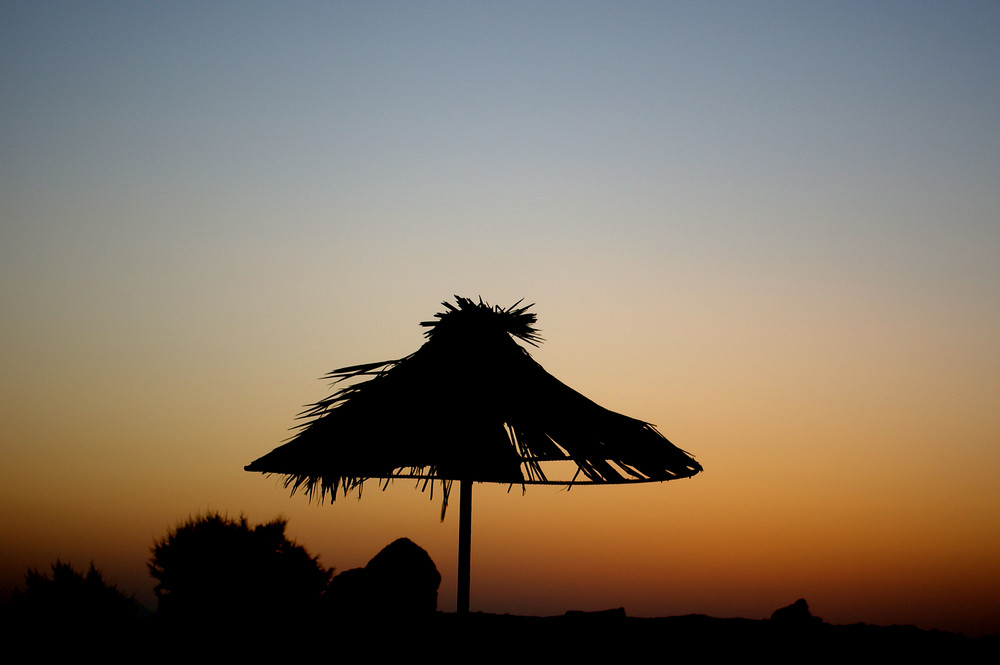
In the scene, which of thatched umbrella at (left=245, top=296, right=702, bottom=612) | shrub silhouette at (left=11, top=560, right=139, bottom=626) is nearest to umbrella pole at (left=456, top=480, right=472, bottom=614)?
thatched umbrella at (left=245, top=296, right=702, bottom=612)

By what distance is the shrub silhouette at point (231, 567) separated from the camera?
11.5m

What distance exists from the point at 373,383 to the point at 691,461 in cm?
291

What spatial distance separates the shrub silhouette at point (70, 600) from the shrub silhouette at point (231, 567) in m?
2.03

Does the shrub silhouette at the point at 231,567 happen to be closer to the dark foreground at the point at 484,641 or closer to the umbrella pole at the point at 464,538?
the dark foreground at the point at 484,641

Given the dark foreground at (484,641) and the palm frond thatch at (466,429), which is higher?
the palm frond thatch at (466,429)

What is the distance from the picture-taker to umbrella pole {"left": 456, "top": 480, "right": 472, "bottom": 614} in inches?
316

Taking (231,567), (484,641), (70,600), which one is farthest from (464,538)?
(231,567)

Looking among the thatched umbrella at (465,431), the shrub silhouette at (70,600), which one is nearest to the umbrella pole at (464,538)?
the thatched umbrella at (465,431)

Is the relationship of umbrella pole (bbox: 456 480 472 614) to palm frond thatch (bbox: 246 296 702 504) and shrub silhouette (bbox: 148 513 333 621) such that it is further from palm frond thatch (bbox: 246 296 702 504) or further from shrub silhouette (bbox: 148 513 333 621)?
shrub silhouette (bbox: 148 513 333 621)

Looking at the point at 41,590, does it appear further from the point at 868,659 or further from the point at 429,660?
the point at 868,659

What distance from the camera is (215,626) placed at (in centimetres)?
864

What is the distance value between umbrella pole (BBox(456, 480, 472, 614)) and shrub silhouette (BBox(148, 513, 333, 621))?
3855 millimetres

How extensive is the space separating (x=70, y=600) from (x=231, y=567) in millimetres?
3230

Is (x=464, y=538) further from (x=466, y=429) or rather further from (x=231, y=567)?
(x=231, y=567)
